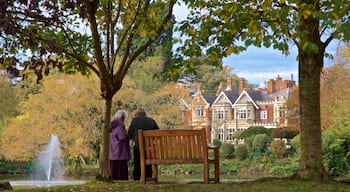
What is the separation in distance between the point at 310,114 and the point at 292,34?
1.91 meters

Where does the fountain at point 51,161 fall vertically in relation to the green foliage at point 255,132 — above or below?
below

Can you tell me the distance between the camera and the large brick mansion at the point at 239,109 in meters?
51.7

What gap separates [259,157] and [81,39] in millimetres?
25349

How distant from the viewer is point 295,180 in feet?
28.8

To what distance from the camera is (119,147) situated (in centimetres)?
1034

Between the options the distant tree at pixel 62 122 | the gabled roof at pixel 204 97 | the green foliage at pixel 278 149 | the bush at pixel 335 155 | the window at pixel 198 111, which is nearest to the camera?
the bush at pixel 335 155

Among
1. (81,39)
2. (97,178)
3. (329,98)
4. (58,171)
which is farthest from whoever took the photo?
(58,171)

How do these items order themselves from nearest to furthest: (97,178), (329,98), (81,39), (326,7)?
1. (326,7)
2. (97,178)
3. (81,39)
4. (329,98)

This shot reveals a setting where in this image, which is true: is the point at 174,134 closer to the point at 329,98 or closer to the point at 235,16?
the point at 235,16

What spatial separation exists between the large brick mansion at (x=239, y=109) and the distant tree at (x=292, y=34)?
40.9 m

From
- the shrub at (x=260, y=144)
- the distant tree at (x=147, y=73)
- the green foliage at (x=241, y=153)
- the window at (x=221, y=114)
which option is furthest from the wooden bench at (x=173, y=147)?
the window at (x=221, y=114)

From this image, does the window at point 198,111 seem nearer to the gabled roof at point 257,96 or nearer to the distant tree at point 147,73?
the gabled roof at point 257,96

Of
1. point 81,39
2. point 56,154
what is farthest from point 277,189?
point 56,154

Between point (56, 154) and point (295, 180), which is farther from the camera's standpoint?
point (56, 154)
